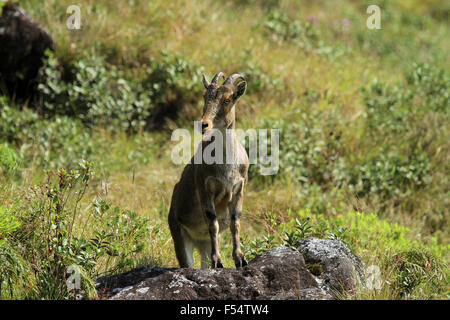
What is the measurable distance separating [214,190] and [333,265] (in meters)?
1.31

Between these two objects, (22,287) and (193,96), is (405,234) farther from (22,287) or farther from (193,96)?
(22,287)

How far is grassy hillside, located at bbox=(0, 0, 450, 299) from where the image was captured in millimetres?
8609

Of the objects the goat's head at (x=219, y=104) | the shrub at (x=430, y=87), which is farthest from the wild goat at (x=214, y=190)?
the shrub at (x=430, y=87)

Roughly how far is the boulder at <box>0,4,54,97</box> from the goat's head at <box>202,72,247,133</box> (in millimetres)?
6553

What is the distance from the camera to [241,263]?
17.8 feet

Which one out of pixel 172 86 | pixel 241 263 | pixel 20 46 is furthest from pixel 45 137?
pixel 241 263

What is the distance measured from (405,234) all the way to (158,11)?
7313 mm

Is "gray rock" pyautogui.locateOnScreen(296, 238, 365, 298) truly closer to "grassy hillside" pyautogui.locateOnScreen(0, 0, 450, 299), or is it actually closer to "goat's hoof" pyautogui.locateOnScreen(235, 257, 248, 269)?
"goat's hoof" pyautogui.locateOnScreen(235, 257, 248, 269)

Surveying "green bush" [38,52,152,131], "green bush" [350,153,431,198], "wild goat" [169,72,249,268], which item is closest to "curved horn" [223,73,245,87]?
"wild goat" [169,72,249,268]

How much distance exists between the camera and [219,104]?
5.22 metres

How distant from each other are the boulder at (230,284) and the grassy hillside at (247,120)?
1.48m

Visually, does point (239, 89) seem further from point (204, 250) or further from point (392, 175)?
point (392, 175)

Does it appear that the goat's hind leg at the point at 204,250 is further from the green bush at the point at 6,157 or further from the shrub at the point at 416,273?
the green bush at the point at 6,157
